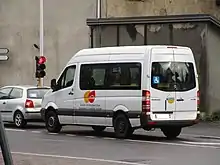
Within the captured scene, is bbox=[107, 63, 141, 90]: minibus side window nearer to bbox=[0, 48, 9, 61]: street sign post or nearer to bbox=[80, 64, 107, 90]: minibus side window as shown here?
bbox=[80, 64, 107, 90]: minibus side window

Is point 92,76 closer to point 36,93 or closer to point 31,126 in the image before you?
point 36,93

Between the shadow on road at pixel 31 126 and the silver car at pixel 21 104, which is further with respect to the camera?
the shadow on road at pixel 31 126

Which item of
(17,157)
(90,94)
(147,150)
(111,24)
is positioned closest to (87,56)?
(90,94)

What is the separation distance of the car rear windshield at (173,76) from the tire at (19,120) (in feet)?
21.1

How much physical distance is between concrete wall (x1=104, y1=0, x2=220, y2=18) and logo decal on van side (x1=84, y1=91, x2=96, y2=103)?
49.4 ft

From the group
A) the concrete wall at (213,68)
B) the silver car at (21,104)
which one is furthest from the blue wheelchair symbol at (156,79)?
the concrete wall at (213,68)

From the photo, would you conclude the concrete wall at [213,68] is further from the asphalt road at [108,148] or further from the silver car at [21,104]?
the silver car at [21,104]

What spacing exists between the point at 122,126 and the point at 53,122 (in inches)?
116

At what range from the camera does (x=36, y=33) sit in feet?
110

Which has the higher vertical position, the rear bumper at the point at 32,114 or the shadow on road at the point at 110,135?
the rear bumper at the point at 32,114

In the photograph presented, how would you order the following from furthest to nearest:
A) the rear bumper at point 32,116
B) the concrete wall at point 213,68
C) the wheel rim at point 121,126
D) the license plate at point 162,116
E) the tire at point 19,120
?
the concrete wall at point 213,68
the tire at point 19,120
the rear bumper at point 32,116
the wheel rim at point 121,126
the license plate at point 162,116

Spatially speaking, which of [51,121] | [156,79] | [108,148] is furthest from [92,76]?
[108,148]

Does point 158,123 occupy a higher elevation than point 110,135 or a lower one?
higher

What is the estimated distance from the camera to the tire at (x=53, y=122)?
1873cm
